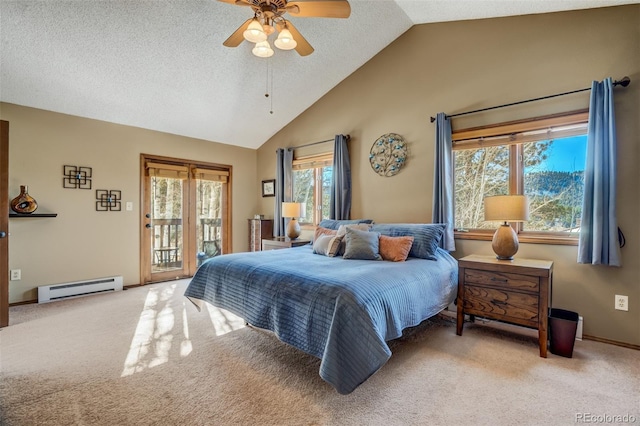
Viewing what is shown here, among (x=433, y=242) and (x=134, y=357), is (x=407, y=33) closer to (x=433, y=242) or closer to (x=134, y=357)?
(x=433, y=242)

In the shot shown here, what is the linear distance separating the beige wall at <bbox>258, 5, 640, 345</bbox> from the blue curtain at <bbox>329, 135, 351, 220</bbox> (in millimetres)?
113

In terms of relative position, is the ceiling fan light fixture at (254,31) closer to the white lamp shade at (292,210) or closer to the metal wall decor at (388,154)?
the metal wall decor at (388,154)

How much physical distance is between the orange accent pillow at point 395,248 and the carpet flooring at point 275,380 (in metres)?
0.72

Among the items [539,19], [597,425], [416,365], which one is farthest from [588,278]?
[539,19]

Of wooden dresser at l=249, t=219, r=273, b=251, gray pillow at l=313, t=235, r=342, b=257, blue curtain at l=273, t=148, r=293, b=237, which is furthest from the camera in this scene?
wooden dresser at l=249, t=219, r=273, b=251

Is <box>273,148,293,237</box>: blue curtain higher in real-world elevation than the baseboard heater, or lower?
higher

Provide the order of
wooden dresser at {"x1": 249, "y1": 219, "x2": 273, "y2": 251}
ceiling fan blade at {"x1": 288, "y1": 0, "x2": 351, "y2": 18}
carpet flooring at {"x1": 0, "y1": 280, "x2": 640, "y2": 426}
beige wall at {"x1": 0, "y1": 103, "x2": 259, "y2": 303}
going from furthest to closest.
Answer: wooden dresser at {"x1": 249, "y1": 219, "x2": 273, "y2": 251}
beige wall at {"x1": 0, "y1": 103, "x2": 259, "y2": 303}
ceiling fan blade at {"x1": 288, "y1": 0, "x2": 351, "y2": 18}
carpet flooring at {"x1": 0, "y1": 280, "x2": 640, "y2": 426}

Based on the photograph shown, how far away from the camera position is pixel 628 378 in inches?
78.5

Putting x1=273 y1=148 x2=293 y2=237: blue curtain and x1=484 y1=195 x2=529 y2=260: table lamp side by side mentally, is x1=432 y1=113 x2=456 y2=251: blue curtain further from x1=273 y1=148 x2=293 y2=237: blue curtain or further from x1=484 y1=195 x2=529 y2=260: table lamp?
x1=273 y1=148 x2=293 y2=237: blue curtain

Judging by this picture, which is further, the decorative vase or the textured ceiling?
the decorative vase

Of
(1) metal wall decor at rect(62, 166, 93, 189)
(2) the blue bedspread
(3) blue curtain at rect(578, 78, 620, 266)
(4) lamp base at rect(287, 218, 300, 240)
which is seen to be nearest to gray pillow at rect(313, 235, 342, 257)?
(2) the blue bedspread

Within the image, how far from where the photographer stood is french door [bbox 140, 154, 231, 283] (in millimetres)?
4617

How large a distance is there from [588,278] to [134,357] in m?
3.84

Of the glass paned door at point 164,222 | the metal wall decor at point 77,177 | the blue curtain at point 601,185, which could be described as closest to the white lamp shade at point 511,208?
the blue curtain at point 601,185
